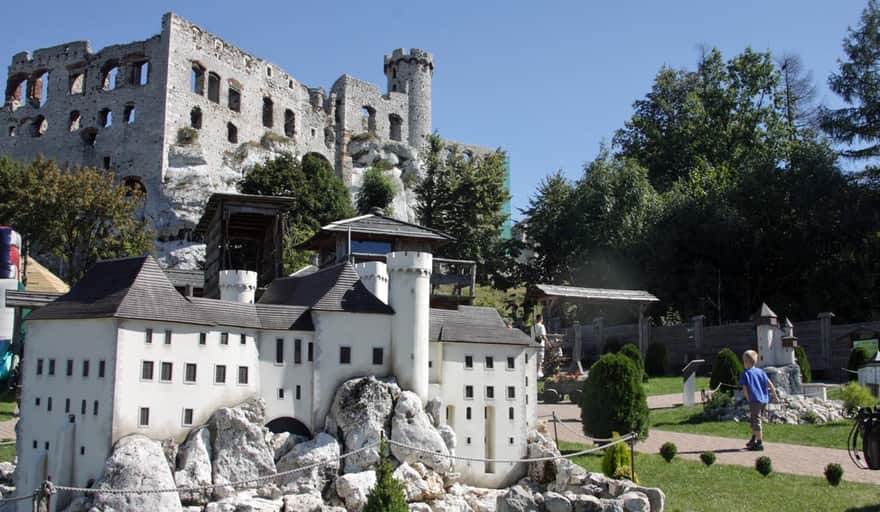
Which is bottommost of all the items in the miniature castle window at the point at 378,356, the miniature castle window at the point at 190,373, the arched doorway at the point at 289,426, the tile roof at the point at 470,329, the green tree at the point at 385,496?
the green tree at the point at 385,496

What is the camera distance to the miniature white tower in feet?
97.6

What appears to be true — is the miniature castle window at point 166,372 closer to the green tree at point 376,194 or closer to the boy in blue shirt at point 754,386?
the boy in blue shirt at point 754,386

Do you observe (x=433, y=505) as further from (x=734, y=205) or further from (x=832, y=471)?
(x=734, y=205)

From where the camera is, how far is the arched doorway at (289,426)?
1109 inches

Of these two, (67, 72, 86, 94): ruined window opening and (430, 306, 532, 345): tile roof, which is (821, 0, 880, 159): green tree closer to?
(430, 306, 532, 345): tile roof

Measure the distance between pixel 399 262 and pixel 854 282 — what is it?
2725 cm

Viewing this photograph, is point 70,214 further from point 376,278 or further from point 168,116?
point 376,278

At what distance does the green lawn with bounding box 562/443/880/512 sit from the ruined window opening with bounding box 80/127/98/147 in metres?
57.1

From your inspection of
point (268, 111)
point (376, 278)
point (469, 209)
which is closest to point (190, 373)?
point (376, 278)

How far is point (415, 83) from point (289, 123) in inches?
593

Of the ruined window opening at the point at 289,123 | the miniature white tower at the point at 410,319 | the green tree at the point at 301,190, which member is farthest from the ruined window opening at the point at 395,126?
the miniature white tower at the point at 410,319

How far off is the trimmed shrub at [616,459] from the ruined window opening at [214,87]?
54.2m

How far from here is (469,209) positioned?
6359 centimetres

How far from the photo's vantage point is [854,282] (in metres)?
46.1
